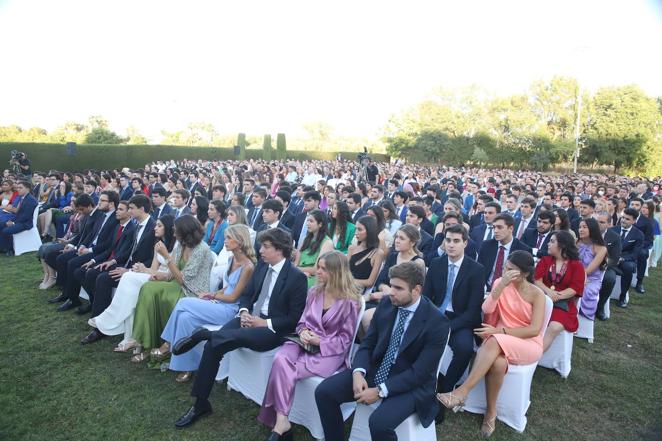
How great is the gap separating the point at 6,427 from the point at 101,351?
136 cm

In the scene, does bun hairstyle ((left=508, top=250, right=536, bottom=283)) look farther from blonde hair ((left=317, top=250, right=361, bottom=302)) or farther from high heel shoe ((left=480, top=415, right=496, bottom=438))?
blonde hair ((left=317, top=250, right=361, bottom=302))

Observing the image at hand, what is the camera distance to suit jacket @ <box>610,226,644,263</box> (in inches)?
283

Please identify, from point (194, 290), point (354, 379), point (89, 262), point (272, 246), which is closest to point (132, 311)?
point (194, 290)

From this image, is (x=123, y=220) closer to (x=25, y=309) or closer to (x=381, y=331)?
(x=25, y=309)

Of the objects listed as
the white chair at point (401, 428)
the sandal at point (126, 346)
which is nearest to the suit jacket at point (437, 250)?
the white chair at point (401, 428)

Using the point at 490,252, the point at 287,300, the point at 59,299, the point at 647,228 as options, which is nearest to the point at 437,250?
the point at 490,252

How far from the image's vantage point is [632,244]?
724 centimetres

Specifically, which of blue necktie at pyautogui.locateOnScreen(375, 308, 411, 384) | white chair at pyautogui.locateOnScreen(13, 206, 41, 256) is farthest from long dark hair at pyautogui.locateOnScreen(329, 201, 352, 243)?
white chair at pyautogui.locateOnScreen(13, 206, 41, 256)

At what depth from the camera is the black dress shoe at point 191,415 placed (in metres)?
3.49

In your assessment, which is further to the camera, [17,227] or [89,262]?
[17,227]

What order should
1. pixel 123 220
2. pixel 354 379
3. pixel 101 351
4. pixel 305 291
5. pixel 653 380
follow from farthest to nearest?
pixel 123 220, pixel 101 351, pixel 653 380, pixel 305 291, pixel 354 379

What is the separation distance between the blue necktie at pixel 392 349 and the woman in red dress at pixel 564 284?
2071mm

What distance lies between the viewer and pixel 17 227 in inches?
334

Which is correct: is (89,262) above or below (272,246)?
below
